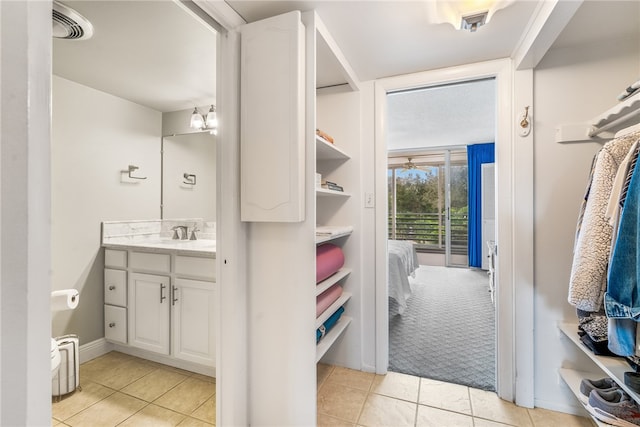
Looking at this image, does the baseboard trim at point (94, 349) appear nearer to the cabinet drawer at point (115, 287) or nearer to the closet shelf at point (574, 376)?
the cabinet drawer at point (115, 287)

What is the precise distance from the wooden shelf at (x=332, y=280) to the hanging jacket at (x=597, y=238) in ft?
3.56

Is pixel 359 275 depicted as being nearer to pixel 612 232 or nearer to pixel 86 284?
pixel 612 232

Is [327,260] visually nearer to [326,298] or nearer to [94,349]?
[326,298]

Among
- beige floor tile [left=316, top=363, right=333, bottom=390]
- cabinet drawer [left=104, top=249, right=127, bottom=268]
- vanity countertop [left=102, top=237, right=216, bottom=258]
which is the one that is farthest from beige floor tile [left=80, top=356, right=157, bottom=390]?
beige floor tile [left=316, top=363, right=333, bottom=390]

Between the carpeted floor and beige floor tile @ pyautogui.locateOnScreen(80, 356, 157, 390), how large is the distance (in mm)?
1790

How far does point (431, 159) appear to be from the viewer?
5.73m

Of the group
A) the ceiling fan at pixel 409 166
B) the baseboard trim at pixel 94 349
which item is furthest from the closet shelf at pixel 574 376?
the ceiling fan at pixel 409 166

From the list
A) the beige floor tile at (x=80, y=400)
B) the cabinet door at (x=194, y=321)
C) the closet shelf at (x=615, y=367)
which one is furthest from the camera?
the cabinet door at (x=194, y=321)

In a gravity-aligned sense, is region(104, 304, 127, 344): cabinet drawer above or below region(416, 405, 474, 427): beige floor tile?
above

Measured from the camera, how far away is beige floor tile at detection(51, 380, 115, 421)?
164cm

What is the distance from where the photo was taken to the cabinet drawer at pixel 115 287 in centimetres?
221

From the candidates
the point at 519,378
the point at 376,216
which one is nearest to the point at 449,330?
the point at 519,378

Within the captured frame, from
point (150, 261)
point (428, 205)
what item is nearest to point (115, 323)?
point (150, 261)

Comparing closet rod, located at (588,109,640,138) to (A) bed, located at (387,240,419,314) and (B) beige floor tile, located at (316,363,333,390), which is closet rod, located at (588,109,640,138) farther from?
(B) beige floor tile, located at (316,363,333,390)
